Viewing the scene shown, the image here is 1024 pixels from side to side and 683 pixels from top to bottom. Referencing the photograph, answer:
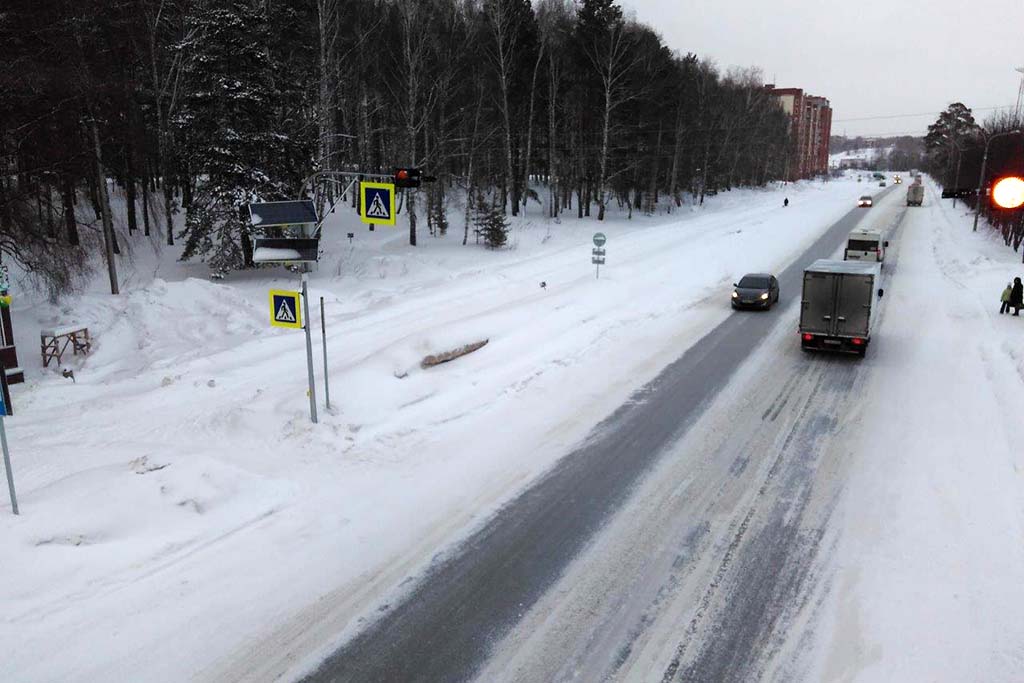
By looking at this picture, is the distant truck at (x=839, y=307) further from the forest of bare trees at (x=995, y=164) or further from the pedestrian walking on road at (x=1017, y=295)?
the pedestrian walking on road at (x=1017, y=295)

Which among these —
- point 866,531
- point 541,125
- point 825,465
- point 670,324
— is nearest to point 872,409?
point 825,465

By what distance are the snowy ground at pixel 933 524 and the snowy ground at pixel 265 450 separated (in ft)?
9.63

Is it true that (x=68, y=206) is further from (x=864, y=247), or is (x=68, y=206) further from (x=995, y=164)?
(x=995, y=164)

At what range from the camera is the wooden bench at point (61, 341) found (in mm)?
15922

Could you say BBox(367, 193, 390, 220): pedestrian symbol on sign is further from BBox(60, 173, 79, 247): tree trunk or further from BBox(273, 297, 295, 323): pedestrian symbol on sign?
BBox(60, 173, 79, 247): tree trunk

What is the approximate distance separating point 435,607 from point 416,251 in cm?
2671

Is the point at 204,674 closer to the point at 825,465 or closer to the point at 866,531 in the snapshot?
the point at 866,531

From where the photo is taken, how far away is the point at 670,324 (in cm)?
2022

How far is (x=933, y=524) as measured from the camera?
28.8 ft

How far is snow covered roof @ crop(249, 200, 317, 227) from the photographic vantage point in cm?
1116

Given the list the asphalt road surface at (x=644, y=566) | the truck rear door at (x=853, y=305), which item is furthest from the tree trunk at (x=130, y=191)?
the truck rear door at (x=853, y=305)

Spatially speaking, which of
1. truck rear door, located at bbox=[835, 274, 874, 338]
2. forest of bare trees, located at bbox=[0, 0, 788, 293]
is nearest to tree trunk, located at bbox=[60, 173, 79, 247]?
forest of bare trees, located at bbox=[0, 0, 788, 293]

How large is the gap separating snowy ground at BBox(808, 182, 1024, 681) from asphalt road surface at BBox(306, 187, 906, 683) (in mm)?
436

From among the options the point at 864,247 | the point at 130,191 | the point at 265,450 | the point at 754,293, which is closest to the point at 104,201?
the point at 130,191
